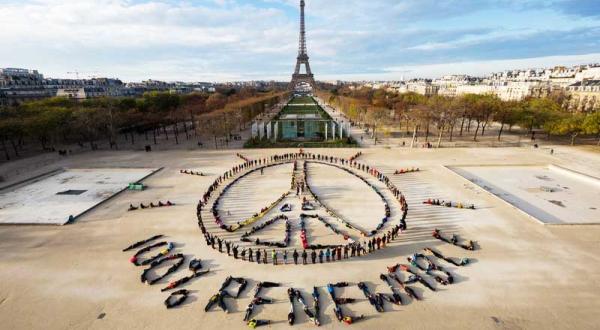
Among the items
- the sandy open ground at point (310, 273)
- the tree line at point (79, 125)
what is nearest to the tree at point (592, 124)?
the sandy open ground at point (310, 273)

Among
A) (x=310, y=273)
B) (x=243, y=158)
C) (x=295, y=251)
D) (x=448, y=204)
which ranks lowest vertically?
(x=310, y=273)

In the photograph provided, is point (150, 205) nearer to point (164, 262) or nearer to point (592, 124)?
point (164, 262)

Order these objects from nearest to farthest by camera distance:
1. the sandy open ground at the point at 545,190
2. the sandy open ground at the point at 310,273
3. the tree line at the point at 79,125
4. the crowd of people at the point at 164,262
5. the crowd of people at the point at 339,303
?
the crowd of people at the point at 339,303
the sandy open ground at the point at 310,273
the crowd of people at the point at 164,262
the sandy open ground at the point at 545,190
the tree line at the point at 79,125

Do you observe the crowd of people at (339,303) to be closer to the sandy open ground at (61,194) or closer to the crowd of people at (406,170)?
the sandy open ground at (61,194)

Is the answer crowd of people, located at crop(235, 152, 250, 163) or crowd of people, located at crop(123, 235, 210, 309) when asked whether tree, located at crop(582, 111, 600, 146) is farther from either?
crowd of people, located at crop(123, 235, 210, 309)

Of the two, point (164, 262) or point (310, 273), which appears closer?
point (310, 273)

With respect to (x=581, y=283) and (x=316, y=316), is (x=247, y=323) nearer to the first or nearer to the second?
(x=316, y=316)

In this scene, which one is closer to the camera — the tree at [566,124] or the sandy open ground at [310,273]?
the sandy open ground at [310,273]

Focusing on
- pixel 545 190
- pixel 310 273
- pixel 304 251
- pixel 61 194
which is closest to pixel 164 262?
pixel 304 251
